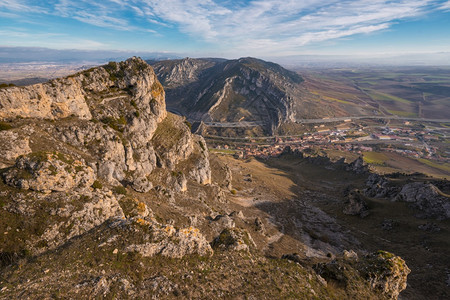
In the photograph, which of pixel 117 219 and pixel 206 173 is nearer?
pixel 117 219

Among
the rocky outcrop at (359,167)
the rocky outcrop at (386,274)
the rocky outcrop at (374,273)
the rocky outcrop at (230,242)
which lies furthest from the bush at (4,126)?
the rocky outcrop at (359,167)

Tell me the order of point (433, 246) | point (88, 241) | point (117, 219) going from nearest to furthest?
point (88, 241), point (117, 219), point (433, 246)

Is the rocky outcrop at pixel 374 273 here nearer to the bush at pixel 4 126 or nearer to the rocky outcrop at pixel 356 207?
the rocky outcrop at pixel 356 207

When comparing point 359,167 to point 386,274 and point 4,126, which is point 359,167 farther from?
point 4,126

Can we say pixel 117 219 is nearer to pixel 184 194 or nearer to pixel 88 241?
pixel 88 241

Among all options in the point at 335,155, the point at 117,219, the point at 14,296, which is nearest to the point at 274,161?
the point at 335,155

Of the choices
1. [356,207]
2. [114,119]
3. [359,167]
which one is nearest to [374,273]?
[356,207]
